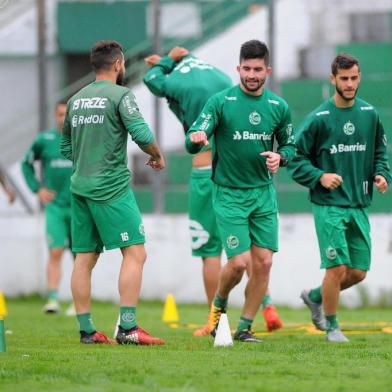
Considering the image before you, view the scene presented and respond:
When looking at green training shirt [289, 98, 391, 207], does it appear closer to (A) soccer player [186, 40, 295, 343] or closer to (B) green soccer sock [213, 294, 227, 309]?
(A) soccer player [186, 40, 295, 343]

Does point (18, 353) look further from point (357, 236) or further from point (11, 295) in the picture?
point (11, 295)

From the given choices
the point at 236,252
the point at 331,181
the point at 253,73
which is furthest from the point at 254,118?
the point at 236,252

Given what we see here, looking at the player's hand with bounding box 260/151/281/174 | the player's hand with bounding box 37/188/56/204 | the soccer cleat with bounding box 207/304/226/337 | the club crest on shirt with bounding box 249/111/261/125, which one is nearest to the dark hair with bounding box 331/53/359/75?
the club crest on shirt with bounding box 249/111/261/125

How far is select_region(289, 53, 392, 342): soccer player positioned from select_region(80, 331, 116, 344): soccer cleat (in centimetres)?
162

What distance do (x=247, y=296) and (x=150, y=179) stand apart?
7.50m

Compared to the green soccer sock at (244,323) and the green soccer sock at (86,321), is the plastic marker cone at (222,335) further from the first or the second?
the green soccer sock at (86,321)

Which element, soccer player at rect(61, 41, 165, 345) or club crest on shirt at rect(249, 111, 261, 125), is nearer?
soccer player at rect(61, 41, 165, 345)

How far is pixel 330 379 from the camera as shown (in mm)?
7168

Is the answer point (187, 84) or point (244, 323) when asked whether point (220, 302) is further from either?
point (187, 84)

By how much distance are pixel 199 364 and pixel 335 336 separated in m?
2.06

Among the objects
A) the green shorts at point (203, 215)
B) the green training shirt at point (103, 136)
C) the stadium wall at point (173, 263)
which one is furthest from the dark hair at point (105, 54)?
the stadium wall at point (173, 263)

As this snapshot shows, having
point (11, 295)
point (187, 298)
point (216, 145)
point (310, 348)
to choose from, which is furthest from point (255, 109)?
point (11, 295)

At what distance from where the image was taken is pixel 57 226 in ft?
48.0

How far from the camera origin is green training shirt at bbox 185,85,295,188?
9.51 meters
